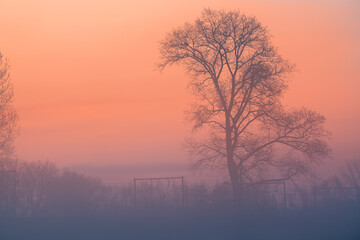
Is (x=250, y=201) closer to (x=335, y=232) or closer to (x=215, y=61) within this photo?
(x=335, y=232)

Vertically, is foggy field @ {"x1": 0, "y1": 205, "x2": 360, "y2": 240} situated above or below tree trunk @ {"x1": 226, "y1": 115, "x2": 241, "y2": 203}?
below

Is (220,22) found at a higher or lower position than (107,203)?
Result: higher

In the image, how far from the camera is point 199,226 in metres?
20.6

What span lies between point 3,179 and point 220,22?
13.2 m

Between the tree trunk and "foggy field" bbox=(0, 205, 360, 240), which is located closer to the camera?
"foggy field" bbox=(0, 205, 360, 240)

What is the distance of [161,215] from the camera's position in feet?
71.4

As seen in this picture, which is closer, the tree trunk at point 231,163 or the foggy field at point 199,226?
the foggy field at point 199,226

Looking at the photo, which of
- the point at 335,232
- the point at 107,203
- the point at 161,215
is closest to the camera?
the point at 335,232

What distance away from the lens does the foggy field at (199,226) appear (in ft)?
66.3

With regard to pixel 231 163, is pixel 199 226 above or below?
below

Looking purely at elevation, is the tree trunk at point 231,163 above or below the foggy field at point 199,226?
above

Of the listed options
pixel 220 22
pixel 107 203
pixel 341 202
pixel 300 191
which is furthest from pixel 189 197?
pixel 220 22

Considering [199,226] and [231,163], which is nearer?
[199,226]

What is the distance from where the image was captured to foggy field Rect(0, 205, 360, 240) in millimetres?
20219
